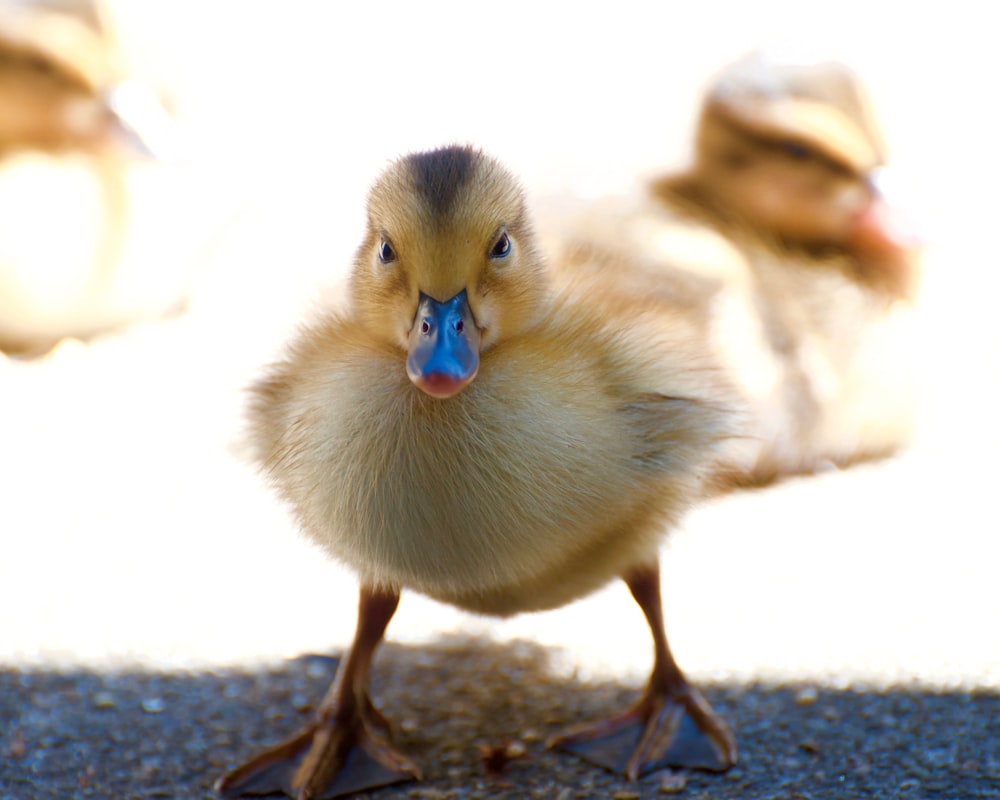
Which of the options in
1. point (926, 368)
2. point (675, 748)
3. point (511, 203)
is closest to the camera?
point (511, 203)

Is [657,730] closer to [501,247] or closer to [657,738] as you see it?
[657,738]

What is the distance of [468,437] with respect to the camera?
5.58ft

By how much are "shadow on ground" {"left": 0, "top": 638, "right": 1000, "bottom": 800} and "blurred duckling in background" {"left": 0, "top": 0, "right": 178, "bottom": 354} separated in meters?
2.19

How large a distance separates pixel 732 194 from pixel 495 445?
2.27 m

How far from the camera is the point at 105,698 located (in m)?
2.09

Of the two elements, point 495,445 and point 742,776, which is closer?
point 495,445

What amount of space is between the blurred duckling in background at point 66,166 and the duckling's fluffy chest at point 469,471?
8.56ft

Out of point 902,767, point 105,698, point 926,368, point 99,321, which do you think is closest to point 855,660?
point 902,767

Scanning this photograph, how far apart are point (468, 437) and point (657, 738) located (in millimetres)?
592

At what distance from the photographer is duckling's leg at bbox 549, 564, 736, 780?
1.90 metres

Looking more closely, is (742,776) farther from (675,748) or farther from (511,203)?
(511,203)

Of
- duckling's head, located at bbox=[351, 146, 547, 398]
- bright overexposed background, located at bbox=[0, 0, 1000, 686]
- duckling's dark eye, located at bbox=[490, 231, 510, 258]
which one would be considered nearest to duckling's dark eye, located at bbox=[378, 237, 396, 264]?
duckling's head, located at bbox=[351, 146, 547, 398]

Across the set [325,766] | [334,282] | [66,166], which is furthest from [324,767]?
[66,166]

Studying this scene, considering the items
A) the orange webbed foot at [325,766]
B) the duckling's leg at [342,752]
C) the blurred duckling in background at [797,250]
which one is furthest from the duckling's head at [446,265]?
the blurred duckling in background at [797,250]
